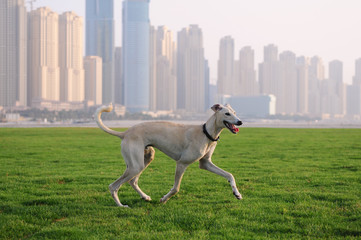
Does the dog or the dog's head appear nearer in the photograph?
the dog's head

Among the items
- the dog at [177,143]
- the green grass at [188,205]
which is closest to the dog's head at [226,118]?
the dog at [177,143]

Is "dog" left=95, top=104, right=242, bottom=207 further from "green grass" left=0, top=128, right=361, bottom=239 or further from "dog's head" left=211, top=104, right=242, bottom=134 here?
"green grass" left=0, top=128, right=361, bottom=239

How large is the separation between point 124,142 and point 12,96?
204878 mm

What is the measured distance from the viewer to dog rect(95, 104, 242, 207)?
7992mm

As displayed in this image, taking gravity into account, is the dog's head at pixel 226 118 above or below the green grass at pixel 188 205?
above

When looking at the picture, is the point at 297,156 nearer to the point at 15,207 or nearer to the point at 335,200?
the point at 335,200

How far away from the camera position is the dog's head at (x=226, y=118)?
7.77m

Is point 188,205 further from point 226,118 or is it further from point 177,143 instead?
point 226,118

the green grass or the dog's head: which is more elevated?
the dog's head

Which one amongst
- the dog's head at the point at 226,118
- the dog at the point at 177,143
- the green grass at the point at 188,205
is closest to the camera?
the green grass at the point at 188,205

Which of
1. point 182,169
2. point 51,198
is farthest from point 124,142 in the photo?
point 51,198

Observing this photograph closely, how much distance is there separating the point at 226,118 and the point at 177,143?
116cm

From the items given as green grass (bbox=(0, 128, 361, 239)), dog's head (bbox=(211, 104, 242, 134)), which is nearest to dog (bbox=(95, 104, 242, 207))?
dog's head (bbox=(211, 104, 242, 134))

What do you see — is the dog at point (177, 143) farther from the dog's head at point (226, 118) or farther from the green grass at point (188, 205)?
the green grass at point (188, 205)
